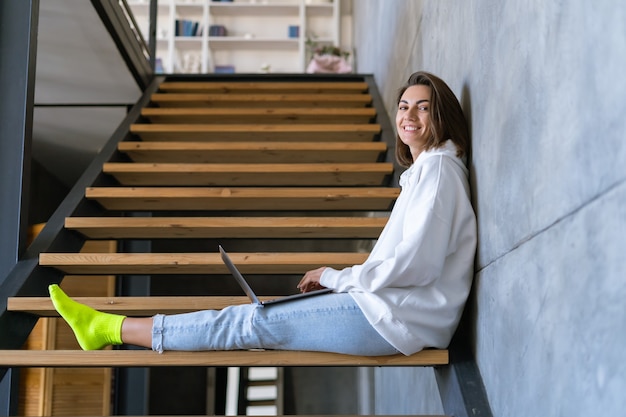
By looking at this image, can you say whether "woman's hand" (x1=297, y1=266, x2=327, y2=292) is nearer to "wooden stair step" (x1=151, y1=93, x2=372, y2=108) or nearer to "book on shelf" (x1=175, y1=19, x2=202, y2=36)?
"wooden stair step" (x1=151, y1=93, x2=372, y2=108)

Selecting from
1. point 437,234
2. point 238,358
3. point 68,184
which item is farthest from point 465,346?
point 68,184

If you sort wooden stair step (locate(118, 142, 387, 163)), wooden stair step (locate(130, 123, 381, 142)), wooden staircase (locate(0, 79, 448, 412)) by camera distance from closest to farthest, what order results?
wooden staircase (locate(0, 79, 448, 412)) < wooden stair step (locate(118, 142, 387, 163)) < wooden stair step (locate(130, 123, 381, 142))

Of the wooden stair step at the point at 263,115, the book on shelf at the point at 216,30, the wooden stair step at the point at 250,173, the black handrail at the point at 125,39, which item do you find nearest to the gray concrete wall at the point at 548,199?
the wooden stair step at the point at 250,173

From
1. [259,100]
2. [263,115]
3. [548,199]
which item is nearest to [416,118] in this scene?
[548,199]

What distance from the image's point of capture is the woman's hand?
5.89ft

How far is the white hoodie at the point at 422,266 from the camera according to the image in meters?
1.59

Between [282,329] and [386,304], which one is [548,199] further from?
[282,329]

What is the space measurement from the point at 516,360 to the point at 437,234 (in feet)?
1.15

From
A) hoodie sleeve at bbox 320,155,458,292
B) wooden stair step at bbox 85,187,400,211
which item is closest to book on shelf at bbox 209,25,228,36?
wooden stair step at bbox 85,187,400,211

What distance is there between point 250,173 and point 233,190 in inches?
11.2

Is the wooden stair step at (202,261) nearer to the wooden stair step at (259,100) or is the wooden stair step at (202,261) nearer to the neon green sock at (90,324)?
the neon green sock at (90,324)

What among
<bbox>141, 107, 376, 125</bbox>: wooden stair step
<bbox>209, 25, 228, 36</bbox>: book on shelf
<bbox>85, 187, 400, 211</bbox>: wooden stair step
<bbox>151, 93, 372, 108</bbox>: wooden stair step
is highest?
<bbox>209, 25, 228, 36</bbox>: book on shelf

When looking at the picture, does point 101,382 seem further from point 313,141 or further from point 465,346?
point 465,346

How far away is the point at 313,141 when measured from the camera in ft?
12.2
